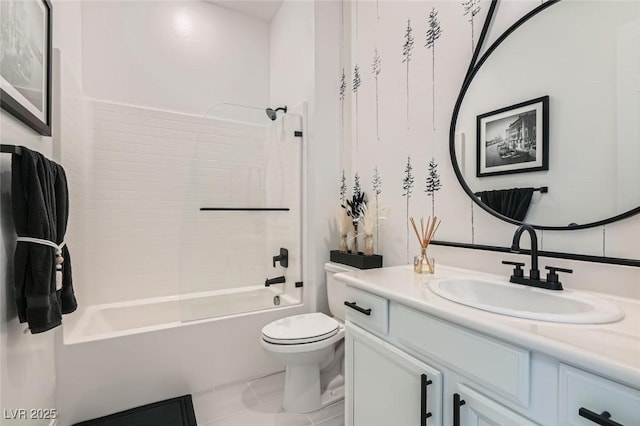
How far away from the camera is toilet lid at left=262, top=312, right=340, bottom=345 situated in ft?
5.41

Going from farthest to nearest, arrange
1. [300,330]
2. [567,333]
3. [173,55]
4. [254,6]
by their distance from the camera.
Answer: [254,6], [173,55], [300,330], [567,333]

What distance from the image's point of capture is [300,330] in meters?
1.77

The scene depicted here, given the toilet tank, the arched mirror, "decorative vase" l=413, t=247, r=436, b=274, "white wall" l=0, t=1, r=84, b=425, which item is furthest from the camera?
the toilet tank

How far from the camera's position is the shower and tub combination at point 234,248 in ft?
6.73

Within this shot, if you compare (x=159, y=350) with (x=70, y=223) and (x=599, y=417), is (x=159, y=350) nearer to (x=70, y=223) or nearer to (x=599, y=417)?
(x=70, y=223)

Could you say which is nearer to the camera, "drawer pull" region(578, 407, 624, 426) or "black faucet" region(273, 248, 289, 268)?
"drawer pull" region(578, 407, 624, 426)

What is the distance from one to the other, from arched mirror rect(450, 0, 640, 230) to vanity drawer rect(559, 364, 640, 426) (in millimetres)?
631

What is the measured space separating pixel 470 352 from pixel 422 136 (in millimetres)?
1174

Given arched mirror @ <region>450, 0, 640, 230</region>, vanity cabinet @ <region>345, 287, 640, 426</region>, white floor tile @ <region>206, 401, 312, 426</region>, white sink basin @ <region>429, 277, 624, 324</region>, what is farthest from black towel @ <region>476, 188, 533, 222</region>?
white floor tile @ <region>206, 401, 312, 426</region>

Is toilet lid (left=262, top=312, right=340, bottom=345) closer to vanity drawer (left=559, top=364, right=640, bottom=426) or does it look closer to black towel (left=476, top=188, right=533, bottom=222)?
black towel (left=476, top=188, right=533, bottom=222)

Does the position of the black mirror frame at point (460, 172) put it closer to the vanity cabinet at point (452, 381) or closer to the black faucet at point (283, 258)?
the vanity cabinet at point (452, 381)

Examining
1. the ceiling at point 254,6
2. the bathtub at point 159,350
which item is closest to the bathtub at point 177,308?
the bathtub at point 159,350

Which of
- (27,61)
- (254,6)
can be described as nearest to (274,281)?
(27,61)

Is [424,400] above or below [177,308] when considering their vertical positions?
above
